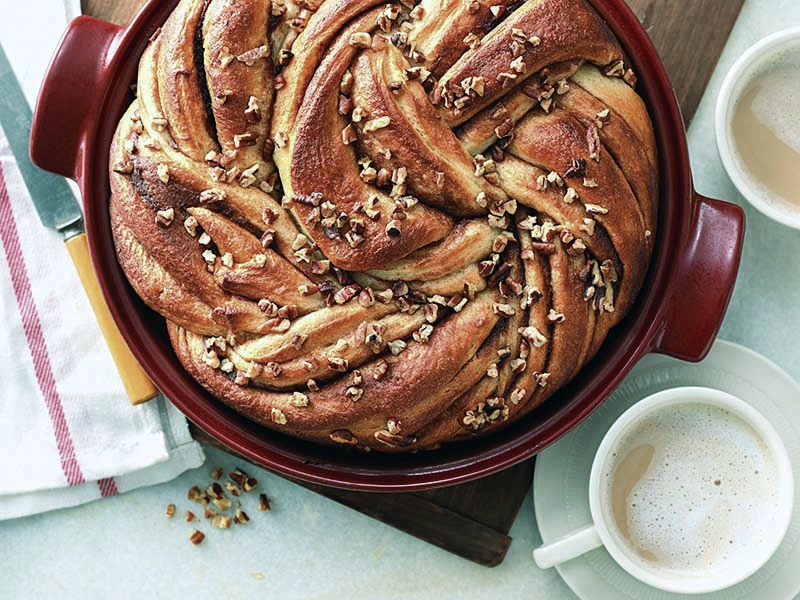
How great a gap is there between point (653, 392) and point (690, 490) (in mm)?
291

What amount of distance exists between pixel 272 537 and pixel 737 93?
1.91 metres

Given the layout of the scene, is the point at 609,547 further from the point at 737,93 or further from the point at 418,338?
the point at 737,93

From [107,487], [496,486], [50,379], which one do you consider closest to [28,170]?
[50,379]

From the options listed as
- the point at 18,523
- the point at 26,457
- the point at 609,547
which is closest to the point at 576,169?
the point at 609,547

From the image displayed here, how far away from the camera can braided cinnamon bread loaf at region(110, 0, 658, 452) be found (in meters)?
1.98

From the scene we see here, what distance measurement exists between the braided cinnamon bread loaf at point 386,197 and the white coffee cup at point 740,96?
588 millimetres

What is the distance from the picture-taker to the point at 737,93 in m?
2.66

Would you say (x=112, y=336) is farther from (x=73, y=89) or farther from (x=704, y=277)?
(x=704, y=277)

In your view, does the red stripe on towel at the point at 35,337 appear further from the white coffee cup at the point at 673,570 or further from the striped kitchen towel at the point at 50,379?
the white coffee cup at the point at 673,570

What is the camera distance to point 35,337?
9.43 ft

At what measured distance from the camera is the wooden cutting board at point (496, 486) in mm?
2689

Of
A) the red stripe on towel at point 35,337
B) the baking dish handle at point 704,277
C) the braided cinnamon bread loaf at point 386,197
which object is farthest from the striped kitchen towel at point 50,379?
the baking dish handle at point 704,277

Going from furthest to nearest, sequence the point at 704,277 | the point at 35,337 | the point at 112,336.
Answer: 1. the point at 35,337
2. the point at 112,336
3. the point at 704,277

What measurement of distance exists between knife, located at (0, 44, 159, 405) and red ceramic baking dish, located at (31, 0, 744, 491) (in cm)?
44
